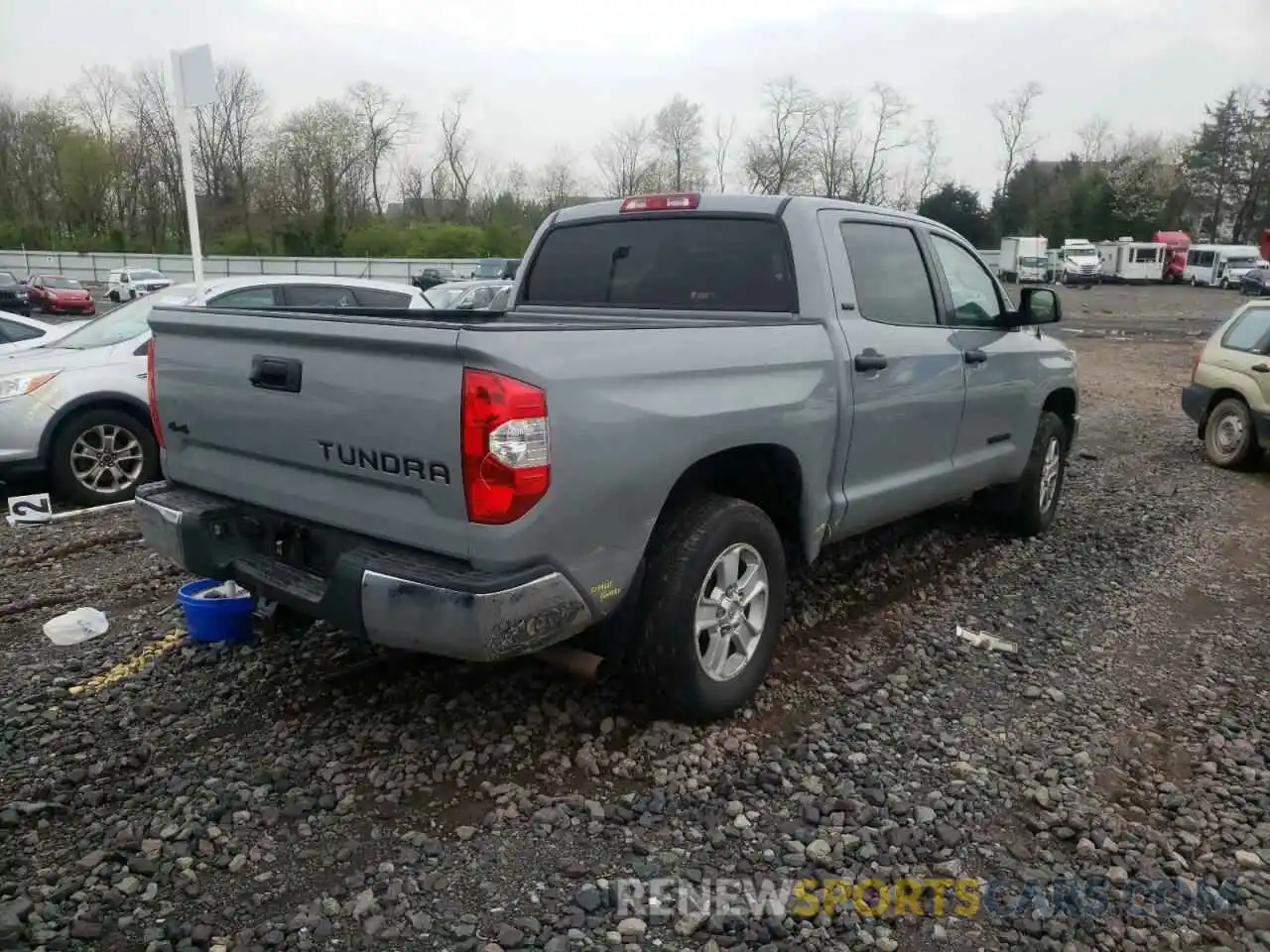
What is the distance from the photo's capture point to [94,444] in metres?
6.73

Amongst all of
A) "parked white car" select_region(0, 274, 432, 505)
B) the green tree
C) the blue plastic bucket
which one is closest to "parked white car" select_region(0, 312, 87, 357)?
"parked white car" select_region(0, 274, 432, 505)

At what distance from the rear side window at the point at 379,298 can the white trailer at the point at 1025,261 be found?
50418 mm

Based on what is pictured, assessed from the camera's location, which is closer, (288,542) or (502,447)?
(502,447)

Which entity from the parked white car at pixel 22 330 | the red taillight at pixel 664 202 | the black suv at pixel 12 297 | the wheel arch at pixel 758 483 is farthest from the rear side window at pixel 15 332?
the black suv at pixel 12 297

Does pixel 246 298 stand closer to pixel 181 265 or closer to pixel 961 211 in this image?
pixel 181 265

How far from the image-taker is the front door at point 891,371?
4.08 m

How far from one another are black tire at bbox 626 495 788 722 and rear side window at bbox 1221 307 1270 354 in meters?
7.19

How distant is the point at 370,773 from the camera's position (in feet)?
10.7

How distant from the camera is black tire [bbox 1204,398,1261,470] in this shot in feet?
28.4

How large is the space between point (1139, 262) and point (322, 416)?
6245 centimetres

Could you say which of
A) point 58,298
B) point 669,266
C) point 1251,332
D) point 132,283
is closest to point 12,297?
point 58,298

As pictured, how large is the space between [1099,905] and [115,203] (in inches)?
2628

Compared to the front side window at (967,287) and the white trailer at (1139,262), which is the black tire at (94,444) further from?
the white trailer at (1139,262)

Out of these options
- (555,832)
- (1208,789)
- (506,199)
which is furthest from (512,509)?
(506,199)
